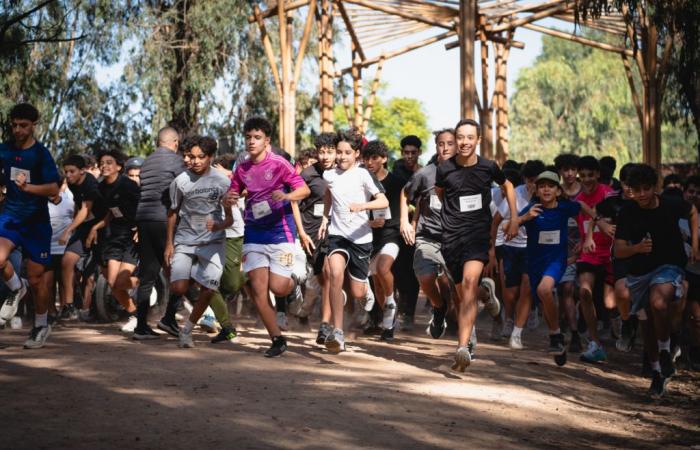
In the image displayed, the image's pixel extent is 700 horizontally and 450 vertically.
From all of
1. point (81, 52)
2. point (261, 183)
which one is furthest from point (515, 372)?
point (81, 52)

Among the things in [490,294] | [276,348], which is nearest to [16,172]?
[276,348]

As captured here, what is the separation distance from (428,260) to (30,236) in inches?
145

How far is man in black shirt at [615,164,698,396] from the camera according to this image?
28.2 feet

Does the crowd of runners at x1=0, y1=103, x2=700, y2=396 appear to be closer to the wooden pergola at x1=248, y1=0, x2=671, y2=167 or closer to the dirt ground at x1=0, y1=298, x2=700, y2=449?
the dirt ground at x1=0, y1=298, x2=700, y2=449

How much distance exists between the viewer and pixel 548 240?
1037 cm

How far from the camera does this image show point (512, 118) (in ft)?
242

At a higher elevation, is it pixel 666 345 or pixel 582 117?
pixel 582 117

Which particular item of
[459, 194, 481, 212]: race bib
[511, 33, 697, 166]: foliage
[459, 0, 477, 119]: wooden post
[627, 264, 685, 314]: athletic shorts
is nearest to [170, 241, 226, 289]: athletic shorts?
[459, 194, 481, 212]: race bib

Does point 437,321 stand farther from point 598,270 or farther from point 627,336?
point 627,336

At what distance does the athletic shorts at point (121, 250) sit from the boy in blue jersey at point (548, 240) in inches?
169

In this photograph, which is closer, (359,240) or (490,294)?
(359,240)

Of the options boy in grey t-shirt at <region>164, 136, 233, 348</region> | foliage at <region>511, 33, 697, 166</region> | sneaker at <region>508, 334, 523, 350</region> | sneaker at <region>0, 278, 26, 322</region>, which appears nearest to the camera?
boy in grey t-shirt at <region>164, 136, 233, 348</region>

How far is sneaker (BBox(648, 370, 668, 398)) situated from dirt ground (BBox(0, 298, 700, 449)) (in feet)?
0.26

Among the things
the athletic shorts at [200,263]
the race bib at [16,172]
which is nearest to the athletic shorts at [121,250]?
Answer: the athletic shorts at [200,263]
